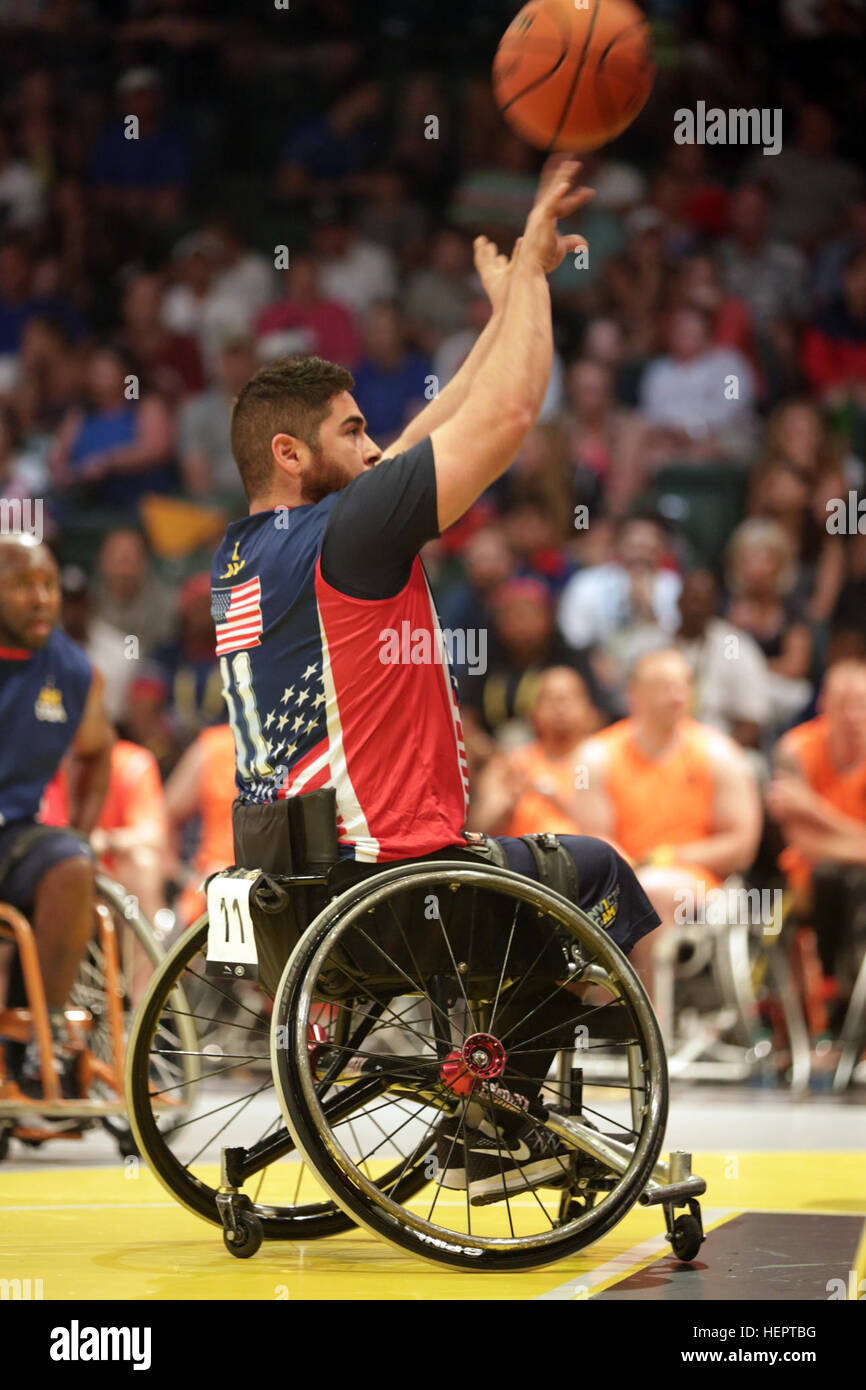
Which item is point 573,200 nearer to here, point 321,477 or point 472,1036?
point 321,477

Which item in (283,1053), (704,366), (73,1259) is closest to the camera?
(283,1053)

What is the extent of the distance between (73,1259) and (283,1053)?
70 cm

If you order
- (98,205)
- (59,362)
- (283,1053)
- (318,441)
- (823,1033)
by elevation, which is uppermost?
(98,205)

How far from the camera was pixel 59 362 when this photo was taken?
38.4 ft

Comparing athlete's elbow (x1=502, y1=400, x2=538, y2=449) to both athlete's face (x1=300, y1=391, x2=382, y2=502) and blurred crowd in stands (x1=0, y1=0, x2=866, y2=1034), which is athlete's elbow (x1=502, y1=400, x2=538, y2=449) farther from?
blurred crowd in stands (x1=0, y1=0, x2=866, y2=1034)

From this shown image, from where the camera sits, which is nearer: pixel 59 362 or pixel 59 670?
pixel 59 670

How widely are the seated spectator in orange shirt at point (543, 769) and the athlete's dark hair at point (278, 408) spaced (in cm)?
427

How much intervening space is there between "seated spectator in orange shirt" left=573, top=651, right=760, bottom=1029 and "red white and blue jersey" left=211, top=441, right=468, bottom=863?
13.2 ft

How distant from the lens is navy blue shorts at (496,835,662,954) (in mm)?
3443

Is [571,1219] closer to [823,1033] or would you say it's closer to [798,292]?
[823,1033]

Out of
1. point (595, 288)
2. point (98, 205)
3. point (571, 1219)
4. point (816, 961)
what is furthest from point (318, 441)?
point (98, 205)

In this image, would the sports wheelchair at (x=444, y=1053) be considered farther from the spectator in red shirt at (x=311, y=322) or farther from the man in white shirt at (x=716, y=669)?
the spectator in red shirt at (x=311, y=322)

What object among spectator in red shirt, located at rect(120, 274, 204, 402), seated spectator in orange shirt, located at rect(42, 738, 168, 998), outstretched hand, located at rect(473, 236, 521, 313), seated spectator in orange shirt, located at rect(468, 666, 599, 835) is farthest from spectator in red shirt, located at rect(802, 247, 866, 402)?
outstretched hand, located at rect(473, 236, 521, 313)

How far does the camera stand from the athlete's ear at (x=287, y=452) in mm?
3557
